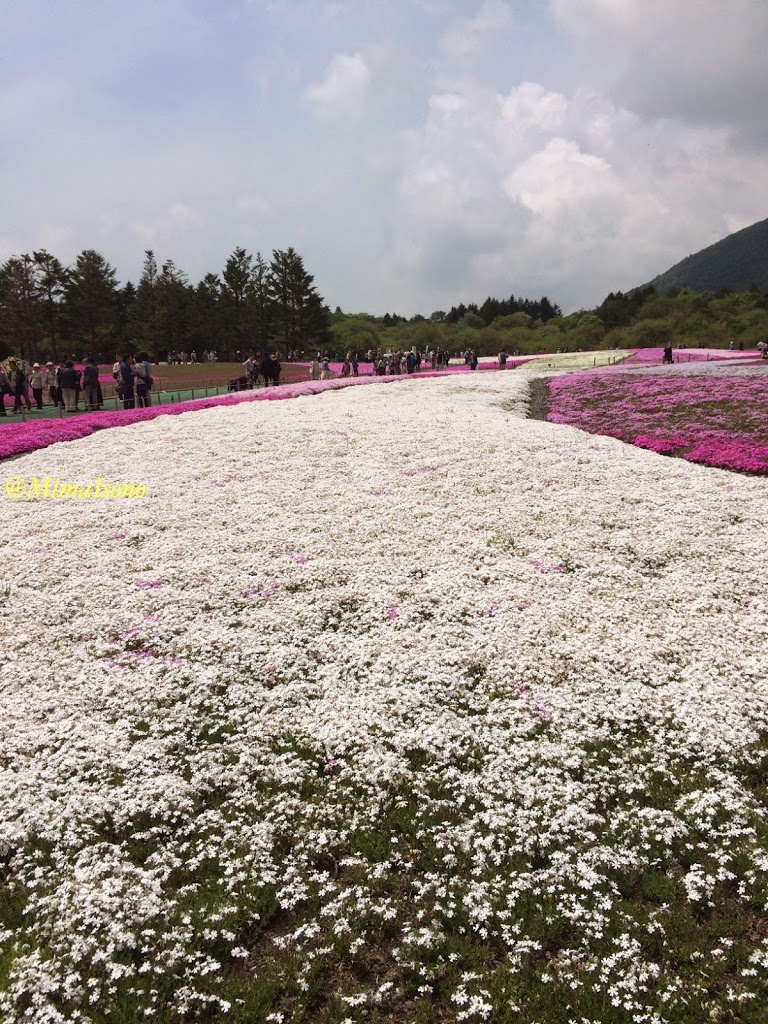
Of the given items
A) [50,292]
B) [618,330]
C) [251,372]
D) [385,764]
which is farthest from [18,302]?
[385,764]

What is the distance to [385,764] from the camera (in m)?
7.52

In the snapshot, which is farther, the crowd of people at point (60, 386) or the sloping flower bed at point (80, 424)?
the crowd of people at point (60, 386)

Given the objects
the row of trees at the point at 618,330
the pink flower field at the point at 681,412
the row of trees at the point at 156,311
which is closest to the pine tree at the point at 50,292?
the row of trees at the point at 156,311

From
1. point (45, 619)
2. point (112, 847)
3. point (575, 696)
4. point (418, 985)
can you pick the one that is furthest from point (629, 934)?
point (45, 619)

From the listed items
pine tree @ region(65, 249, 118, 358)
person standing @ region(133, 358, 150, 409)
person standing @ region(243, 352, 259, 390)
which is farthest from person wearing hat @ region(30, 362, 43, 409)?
pine tree @ region(65, 249, 118, 358)

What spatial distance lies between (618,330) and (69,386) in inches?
3623

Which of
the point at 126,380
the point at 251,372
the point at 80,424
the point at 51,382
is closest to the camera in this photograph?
the point at 80,424

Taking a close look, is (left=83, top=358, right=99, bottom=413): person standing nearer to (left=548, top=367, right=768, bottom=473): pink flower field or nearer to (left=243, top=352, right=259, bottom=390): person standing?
(left=243, top=352, right=259, bottom=390): person standing

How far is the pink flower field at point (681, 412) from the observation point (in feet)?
69.7

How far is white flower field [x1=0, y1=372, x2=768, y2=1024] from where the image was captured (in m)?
5.16

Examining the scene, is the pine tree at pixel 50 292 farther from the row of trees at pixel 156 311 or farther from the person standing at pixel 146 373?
the person standing at pixel 146 373

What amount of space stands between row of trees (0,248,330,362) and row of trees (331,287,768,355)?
531 inches

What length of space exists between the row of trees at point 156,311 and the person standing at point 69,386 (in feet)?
261

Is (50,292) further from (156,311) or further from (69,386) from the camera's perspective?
(69,386)
